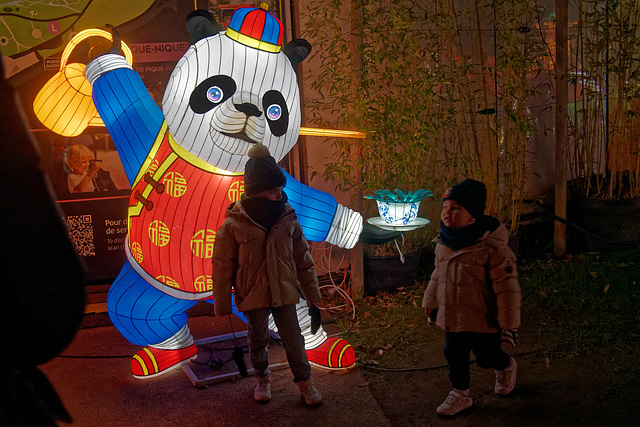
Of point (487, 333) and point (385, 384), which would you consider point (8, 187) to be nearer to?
point (487, 333)

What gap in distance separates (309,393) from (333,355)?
43 centimetres

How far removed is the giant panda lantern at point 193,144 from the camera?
3107 mm

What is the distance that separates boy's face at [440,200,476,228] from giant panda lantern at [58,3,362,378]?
0.87 metres

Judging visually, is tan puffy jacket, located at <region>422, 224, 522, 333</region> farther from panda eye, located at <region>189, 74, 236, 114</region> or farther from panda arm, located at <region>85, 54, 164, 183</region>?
panda arm, located at <region>85, 54, 164, 183</region>

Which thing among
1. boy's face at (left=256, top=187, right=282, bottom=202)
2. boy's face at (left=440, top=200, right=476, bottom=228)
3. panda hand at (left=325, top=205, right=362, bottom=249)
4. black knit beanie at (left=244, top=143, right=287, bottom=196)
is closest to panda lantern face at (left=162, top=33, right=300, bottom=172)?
black knit beanie at (left=244, top=143, right=287, bottom=196)

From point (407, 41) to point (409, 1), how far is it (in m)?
0.98

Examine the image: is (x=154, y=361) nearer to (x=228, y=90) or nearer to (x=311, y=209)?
(x=311, y=209)

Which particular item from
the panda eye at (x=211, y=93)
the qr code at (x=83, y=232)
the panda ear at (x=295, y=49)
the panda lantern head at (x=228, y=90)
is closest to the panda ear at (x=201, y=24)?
the panda lantern head at (x=228, y=90)

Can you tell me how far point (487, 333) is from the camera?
2.99 meters

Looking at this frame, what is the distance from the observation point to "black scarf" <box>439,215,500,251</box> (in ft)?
9.45

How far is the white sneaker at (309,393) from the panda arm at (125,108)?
5.26 ft

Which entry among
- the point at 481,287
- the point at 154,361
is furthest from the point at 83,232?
the point at 481,287

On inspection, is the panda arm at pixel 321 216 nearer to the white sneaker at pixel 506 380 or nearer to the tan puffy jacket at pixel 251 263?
the tan puffy jacket at pixel 251 263

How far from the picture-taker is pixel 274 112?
10.6ft
